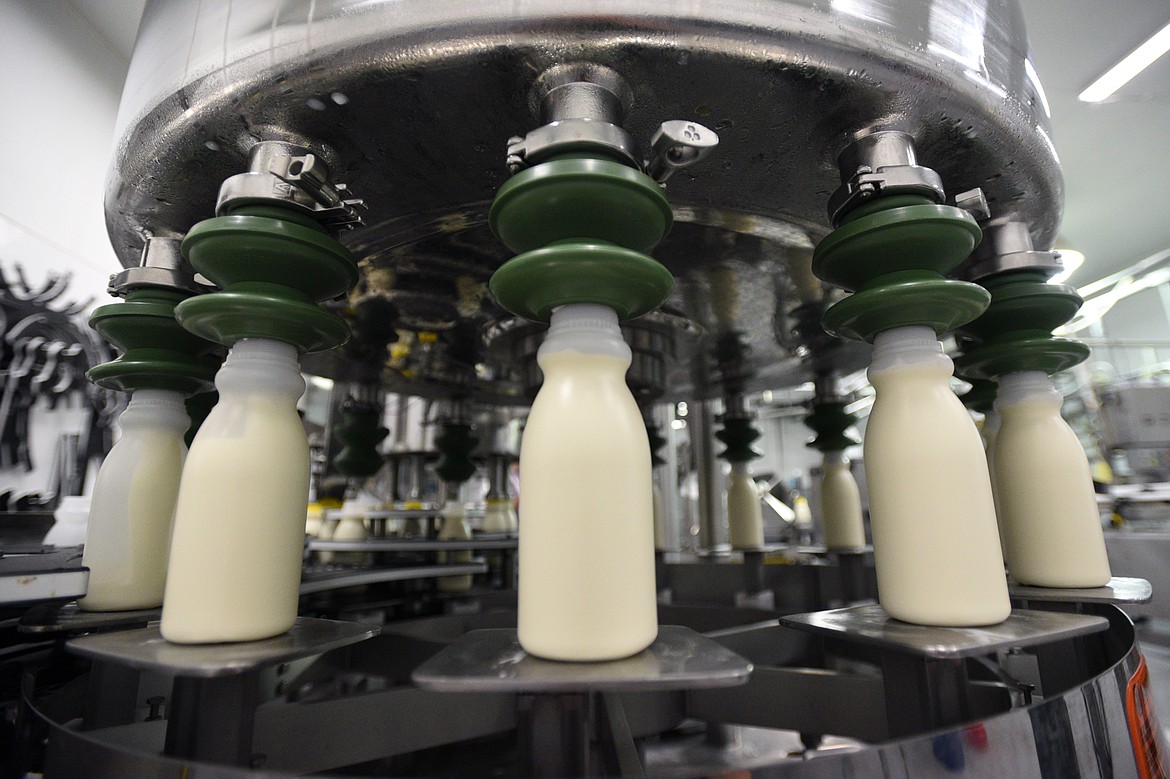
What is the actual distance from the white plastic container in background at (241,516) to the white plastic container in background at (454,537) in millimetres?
662

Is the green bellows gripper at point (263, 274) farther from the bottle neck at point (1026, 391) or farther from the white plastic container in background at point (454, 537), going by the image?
the white plastic container in background at point (454, 537)

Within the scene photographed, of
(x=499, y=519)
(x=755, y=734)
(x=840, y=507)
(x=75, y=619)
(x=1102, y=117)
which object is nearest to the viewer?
(x=75, y=619)

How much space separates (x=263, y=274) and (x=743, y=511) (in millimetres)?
708

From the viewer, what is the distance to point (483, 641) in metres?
0.25

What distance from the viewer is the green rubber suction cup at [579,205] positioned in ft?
0.75

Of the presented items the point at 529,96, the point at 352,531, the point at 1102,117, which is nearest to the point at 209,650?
the point at 529,96

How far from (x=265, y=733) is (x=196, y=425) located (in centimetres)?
23

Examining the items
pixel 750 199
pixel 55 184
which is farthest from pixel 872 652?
pixel 55 184

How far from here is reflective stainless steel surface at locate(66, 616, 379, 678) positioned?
0.68ft

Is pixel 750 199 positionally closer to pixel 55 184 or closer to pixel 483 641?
pixel 483 641

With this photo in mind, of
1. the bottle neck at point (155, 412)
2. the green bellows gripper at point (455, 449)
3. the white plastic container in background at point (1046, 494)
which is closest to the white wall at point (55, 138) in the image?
the green bellows gripper at point (455, 449)

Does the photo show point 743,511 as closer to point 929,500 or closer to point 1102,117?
point 929,500

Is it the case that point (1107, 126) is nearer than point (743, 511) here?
No

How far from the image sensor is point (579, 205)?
0.24 m
